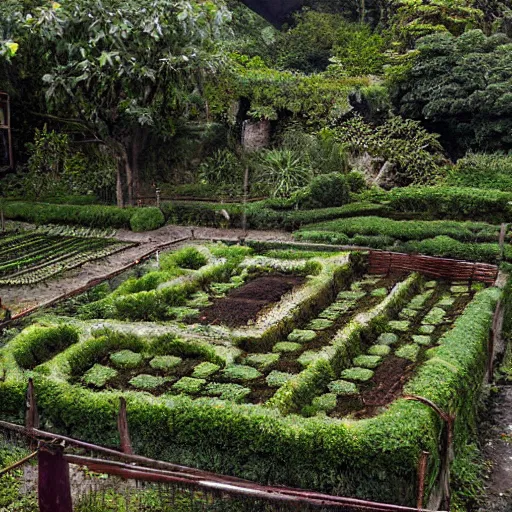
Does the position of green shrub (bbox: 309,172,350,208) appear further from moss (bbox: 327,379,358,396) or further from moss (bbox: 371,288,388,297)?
moss (bbox: 327,379,358,396)

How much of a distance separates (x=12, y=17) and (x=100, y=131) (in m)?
3.83

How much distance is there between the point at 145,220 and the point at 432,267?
27.7 feet

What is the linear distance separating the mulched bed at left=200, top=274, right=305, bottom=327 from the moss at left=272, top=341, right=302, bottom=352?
958 mm

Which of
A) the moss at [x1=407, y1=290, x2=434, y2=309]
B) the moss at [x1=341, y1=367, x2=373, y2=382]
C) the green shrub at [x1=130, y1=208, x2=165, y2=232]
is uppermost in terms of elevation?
the green shrub at [x1=130, y1=208, x2=165, y2=232]

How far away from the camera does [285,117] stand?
23.6 metres

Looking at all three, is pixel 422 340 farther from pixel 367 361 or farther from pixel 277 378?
pixel 277 378

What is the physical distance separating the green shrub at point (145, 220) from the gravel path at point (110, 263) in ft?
0.58

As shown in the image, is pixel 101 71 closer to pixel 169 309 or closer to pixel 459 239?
pixel 169 309

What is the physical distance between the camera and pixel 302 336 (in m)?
10.1

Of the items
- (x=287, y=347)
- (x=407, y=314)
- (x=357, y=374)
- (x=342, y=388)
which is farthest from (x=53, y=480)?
(x=407, y=314)

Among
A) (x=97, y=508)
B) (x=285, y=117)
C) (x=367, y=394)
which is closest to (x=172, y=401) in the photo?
(x=97, y=508)

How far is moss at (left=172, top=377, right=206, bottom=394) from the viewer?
27.1 feet

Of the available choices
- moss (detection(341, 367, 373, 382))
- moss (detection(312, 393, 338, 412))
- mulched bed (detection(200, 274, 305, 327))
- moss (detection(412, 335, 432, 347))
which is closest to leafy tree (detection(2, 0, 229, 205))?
mulched bed (detection(200, 274, 305, 327))

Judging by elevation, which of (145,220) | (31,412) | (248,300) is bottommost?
(248,300)
